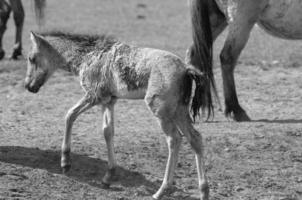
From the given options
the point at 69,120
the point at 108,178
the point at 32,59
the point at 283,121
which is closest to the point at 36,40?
the point at 32,59

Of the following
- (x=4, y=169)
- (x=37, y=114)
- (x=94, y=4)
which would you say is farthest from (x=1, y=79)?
(x=94, y=4)

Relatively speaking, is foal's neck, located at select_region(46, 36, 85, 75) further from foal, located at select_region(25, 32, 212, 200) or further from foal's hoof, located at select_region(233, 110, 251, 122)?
foal's hoof, located at select_region(233, 110, 251, 122)

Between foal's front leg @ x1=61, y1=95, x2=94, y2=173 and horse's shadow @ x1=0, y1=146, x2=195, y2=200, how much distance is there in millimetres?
130

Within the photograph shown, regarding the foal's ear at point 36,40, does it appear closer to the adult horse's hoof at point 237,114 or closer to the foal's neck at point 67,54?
the foal's neck at point 67,54


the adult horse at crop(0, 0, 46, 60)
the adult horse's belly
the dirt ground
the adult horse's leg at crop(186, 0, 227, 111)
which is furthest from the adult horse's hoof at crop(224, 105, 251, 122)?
the adult horse at crop(0, 0, 46, 60)

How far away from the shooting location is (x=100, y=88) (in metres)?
7.34

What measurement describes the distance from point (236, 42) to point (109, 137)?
8.43ft

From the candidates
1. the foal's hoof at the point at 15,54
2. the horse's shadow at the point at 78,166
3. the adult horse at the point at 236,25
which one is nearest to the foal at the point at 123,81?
the horse's shadow at the point at 78,166

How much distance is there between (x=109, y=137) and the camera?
7.46 m

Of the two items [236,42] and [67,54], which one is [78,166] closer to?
[67,54]

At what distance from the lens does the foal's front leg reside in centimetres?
740

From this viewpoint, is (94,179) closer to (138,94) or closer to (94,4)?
(138,94)

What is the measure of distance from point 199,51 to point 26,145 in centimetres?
224

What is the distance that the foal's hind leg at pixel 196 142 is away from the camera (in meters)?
6.93
